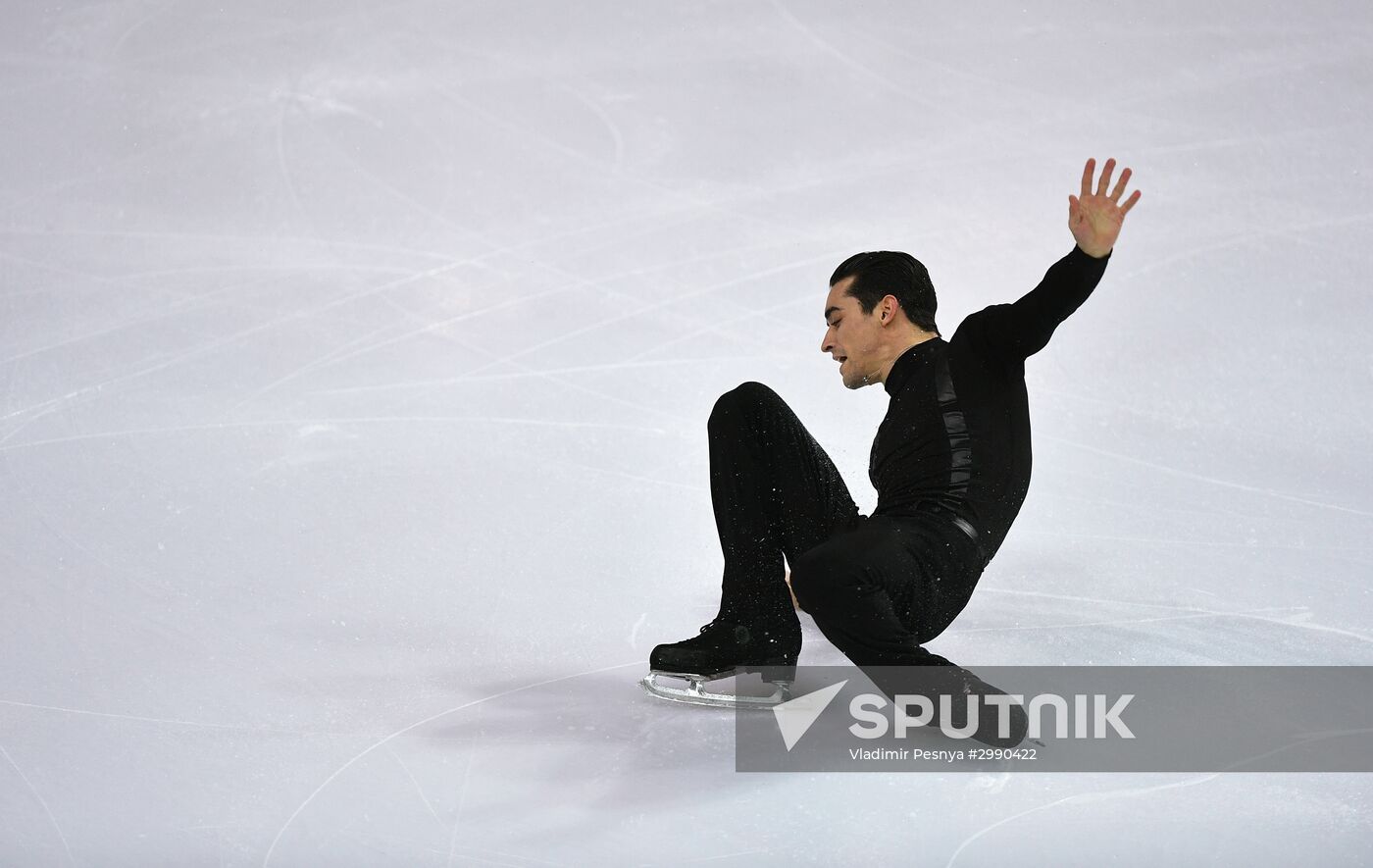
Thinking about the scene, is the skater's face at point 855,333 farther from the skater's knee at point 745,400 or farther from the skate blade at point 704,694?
the skate blade at point 704,694

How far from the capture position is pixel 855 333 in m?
2.84

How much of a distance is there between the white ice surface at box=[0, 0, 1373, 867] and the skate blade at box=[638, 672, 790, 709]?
0.05 metres

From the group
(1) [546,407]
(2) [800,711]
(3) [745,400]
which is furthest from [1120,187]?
(1) [546,407]

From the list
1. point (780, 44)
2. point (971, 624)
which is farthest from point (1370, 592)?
point (780, 44)

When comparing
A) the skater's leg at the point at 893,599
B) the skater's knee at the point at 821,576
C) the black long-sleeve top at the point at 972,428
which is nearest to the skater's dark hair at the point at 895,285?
the black long-sleeve top at the point at 972,428

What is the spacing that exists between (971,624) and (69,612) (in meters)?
2.27

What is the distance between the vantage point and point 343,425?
16.2 ft

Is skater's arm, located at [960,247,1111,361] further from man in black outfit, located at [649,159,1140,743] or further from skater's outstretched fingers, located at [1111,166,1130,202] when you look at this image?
skater's outstretched fingers, located at [1111,166,1130,202]

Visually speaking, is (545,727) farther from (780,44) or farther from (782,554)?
(780,44)

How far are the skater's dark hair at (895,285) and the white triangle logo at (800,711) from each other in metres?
0.81

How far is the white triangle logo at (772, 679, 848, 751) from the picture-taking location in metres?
2.61

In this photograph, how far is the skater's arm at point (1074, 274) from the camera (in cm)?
252

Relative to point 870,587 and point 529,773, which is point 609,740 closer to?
point 529,773

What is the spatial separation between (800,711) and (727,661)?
187mm
